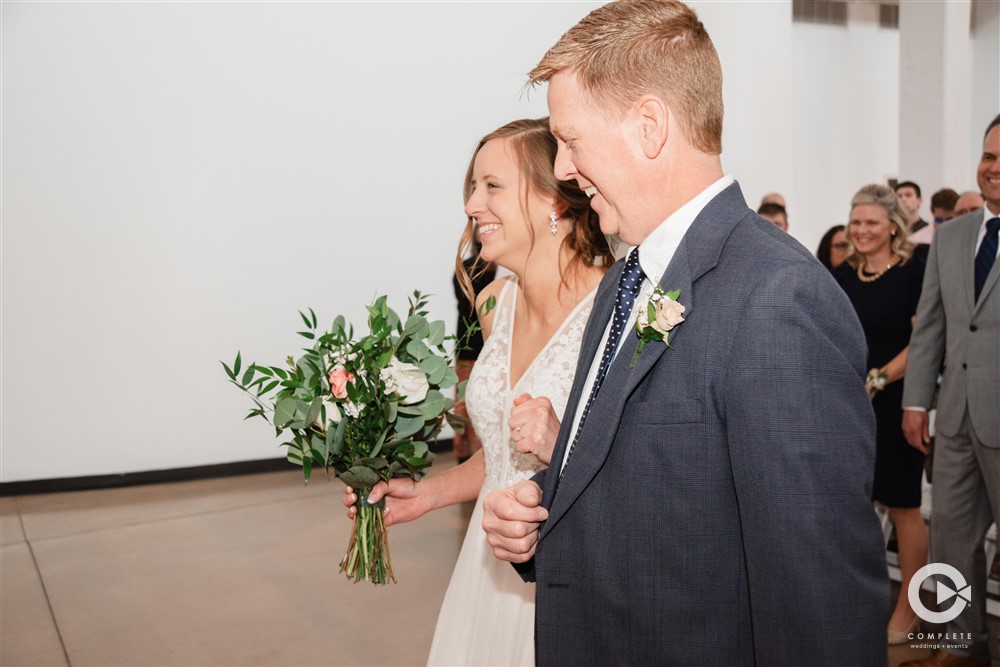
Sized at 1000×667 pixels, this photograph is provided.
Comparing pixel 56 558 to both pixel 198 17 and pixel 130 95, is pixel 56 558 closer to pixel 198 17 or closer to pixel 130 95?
pixel 130 95

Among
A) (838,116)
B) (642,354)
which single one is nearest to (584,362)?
(642,354)

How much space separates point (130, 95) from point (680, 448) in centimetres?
611

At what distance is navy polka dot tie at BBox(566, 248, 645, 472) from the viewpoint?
1.41 metres

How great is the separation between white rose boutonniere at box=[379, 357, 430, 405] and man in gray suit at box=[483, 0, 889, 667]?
20.6 inches

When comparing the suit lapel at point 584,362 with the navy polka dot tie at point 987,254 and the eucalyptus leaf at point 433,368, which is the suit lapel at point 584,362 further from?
the navy polka dot tie at point 987,254

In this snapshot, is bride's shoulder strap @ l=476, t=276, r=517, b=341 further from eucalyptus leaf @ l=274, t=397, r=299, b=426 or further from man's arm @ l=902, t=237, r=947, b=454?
man's arm @ l=902, t=237, r=947, b=454

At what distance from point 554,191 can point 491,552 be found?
0.93 meters

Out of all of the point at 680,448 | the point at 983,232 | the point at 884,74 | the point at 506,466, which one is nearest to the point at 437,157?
the point at 983,232

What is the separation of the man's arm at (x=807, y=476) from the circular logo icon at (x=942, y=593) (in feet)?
8.60

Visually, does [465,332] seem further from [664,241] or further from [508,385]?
[664,241]

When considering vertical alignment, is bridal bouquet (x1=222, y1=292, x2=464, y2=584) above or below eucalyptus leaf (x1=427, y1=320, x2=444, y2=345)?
below

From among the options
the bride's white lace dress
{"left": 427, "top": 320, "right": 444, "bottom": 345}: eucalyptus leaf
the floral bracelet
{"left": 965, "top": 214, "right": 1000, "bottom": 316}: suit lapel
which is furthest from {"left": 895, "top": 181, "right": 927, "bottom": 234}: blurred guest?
{"left": 427, "top": 320, "right": 444, "bottom": 345}: eucalyptus leaf

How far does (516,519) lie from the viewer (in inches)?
56.9

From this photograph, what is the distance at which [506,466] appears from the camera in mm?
2262
